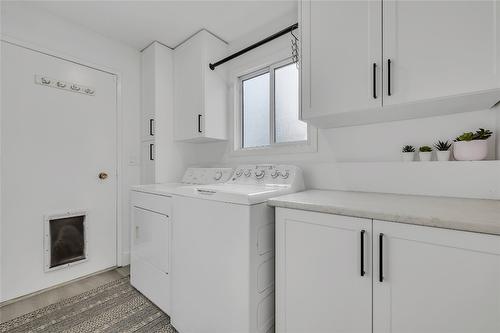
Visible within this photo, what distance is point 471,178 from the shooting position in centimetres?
116

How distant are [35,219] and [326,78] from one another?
257 cm

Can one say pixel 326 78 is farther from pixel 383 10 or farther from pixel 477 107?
pixel 477 107

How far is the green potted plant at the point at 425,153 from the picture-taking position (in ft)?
4.21

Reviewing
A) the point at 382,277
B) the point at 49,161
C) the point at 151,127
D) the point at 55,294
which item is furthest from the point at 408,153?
the point at 55,294

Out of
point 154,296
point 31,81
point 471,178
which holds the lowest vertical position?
point 154,296

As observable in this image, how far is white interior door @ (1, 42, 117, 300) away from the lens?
1.77 meters

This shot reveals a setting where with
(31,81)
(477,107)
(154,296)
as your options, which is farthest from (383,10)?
(31,81)

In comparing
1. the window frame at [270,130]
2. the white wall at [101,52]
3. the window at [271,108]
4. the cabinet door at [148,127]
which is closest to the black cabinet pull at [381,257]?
the window frame at [270,130]

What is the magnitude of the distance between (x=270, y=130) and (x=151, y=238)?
141cm

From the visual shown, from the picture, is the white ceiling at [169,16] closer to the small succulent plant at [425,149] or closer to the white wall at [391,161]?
the white wall at [391,161]

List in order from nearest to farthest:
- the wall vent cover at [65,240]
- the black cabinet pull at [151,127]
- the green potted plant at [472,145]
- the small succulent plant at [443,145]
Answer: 1. the green potted plant at [472,145]
2. the small succulent plant at [443,145]
3. the wall vent cover at [65,240]
4. the black cabinet pull at [151,127]

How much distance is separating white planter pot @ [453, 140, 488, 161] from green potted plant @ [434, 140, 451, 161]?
0.04 metres

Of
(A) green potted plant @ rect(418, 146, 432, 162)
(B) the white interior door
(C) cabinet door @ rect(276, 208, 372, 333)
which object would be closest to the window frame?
(A) green potted plant @ rect(418, 146, 432, 162)

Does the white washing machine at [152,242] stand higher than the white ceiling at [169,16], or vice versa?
the white ceiling at [169,16]
